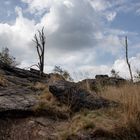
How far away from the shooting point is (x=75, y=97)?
9.94 meters

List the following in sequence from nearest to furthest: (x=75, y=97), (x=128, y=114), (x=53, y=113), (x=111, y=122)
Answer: (x=111, y=122)
(x=128, y=114)
(x=53, y=113)
(x=75, y=97)

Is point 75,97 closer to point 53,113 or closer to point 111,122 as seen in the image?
point 53,113

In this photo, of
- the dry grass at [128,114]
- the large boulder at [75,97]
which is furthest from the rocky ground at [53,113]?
the dry grass at [128,114]

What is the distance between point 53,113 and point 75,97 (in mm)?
733

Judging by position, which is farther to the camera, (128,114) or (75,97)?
(75,97)

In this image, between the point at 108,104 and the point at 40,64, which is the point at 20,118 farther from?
the point at 40,64

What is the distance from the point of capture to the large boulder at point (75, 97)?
9.74m

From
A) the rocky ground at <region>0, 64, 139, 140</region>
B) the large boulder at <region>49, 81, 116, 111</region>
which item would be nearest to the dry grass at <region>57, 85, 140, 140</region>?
the rocky ground at <region>0, 64, 139, 140</region>

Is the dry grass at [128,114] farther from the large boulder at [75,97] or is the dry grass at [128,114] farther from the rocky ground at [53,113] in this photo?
the large boulder at [75,97]

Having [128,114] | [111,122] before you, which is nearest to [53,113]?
[111,122]

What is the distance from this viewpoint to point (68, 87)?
1023 cm

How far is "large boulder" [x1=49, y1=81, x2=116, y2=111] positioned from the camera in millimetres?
9742

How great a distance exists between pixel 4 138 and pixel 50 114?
1544 millimetres

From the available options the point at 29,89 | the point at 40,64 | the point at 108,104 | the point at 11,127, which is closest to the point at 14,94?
the point at 29,89
